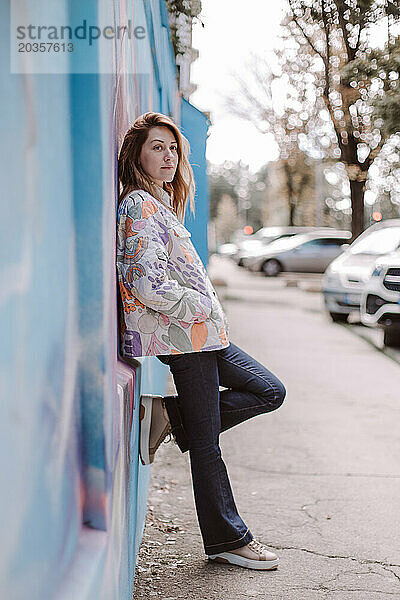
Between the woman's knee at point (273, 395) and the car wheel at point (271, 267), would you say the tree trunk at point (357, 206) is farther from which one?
the woman's knee at point (273, 395)

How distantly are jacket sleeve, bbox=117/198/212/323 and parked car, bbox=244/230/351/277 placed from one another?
77.7ft

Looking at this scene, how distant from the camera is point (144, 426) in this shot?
3602 millimetres

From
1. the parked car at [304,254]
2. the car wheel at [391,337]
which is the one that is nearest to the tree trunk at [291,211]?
the parked car at [304,254]

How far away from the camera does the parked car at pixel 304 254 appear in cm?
2712

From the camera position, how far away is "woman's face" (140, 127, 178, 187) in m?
3.30

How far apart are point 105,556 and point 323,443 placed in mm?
3878

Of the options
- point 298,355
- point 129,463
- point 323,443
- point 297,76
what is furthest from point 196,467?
point 297,76

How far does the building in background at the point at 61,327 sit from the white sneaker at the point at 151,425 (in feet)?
2.23

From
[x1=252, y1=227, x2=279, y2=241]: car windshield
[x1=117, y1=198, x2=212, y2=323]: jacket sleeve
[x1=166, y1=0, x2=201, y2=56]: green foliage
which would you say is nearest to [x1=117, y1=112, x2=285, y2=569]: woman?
[x1=117, y1=198, x2=212, y2=323]: jacket sleeve

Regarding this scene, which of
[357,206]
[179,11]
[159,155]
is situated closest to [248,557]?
[159,155]

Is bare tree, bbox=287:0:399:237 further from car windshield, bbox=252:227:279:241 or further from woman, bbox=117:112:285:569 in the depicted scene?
car windshield, bbox=252:227:279:241

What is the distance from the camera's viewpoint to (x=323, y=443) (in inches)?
238

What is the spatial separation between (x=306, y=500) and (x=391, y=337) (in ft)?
22.1

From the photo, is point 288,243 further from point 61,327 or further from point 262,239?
point 61,327
